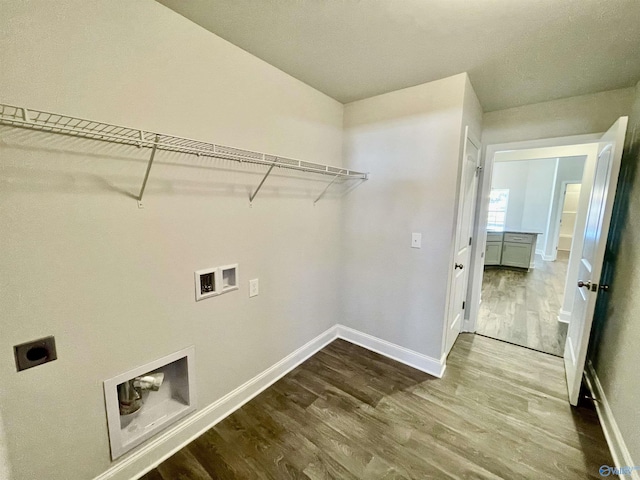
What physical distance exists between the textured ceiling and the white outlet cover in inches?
47.1

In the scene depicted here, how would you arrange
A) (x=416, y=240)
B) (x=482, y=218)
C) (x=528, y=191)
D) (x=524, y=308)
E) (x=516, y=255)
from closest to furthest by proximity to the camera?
1. (x=416, y=240)
2. (x=482, y=218)
3. (x=524, y=308)
4. (x=516, y=255)
5. (x=528, y=191)

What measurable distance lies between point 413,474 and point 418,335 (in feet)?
3.41

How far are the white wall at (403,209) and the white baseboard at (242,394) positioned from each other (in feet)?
0.31

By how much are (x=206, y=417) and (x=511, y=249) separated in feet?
22.2

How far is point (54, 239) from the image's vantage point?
1.04m

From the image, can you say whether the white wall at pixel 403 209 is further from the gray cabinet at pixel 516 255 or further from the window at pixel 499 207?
the window at pixel 499 207

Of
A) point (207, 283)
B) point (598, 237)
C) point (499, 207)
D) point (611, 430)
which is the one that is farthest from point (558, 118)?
point (499, 207)

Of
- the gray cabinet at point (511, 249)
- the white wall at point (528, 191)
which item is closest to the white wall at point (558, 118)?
the gray cabinet at point (511, 249)

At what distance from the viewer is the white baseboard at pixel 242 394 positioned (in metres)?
1.36

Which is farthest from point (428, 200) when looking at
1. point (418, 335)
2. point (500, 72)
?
point (418, 335)

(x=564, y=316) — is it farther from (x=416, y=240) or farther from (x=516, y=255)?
(x=516, y=255)

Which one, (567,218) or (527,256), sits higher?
(567,218)

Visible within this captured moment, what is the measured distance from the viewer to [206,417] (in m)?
1.66

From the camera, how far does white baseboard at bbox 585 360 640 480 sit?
137cm
